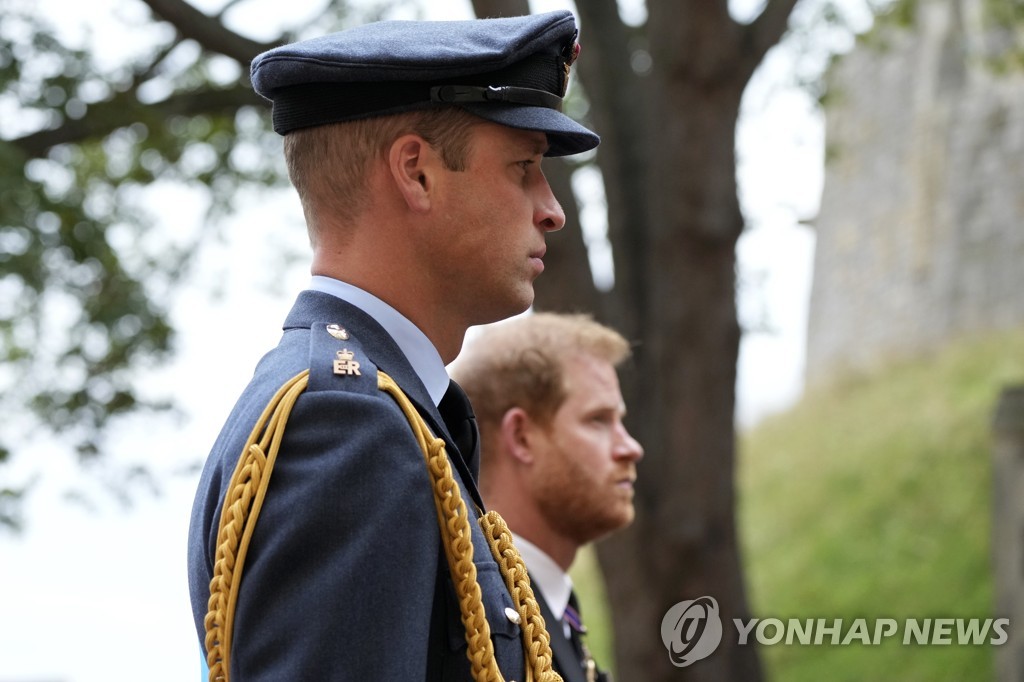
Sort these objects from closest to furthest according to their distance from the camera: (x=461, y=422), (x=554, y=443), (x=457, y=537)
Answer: (x=457, y=537), (x=461, y=422), (x=554, y=443)

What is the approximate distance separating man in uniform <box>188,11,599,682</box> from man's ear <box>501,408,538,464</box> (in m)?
1.24

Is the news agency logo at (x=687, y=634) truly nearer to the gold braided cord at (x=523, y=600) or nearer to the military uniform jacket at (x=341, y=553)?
the gold braided cord at (x=523, y=600)

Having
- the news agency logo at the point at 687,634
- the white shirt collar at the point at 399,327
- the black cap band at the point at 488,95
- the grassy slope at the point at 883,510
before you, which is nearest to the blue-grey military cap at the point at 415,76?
the black cap band at the point at 488,95

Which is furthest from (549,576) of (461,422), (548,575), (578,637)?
(461,422)

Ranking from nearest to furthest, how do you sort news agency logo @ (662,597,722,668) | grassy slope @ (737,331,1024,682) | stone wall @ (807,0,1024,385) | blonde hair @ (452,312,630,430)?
blonde hair @ (452,312,630,430) → news agency logo @ (662,597,722,668) → grassy slope @ (737,331,1024,682) → stone wall @ (807,0,1024,385)

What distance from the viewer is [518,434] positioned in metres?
3.35

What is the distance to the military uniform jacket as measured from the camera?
1.59 metres

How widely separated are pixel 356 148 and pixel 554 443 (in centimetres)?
155

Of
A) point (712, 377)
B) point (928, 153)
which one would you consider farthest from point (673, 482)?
point (928, 153)

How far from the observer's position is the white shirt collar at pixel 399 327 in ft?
6.30

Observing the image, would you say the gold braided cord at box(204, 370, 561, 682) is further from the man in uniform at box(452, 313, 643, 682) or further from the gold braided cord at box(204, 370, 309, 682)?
the man in uniform at box(452, 313, 643, 682)

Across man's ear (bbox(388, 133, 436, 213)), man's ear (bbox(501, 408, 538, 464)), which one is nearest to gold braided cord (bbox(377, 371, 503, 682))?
man's ear (bbox(388, 133, 436, 213))

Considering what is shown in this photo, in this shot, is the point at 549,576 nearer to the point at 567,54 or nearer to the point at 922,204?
the point at 567,54

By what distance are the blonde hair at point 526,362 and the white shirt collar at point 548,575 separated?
313 millimetres
